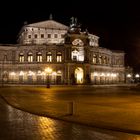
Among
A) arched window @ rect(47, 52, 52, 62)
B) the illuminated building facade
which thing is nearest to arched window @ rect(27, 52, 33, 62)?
the illuminated building facade

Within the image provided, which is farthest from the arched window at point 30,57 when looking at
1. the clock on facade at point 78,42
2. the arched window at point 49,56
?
the clock on facade at point 78,42

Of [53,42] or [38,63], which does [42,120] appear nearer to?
[38,63]

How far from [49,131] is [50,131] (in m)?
Result: 0.05

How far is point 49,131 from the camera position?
49.0 ft

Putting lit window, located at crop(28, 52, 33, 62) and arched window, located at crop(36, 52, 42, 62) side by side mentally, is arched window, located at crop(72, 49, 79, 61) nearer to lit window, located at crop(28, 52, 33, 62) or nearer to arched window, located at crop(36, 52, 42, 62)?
arched window, located at crop(36, 52, 42, 62)

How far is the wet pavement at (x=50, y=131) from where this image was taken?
44.6ft

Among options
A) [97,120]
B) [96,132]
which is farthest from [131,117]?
[96,132]

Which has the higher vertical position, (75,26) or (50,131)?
(75,26)

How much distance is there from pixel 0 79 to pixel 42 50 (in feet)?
54.9

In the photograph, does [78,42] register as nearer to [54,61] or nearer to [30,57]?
[54,61]

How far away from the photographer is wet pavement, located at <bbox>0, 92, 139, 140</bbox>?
13.6 metres

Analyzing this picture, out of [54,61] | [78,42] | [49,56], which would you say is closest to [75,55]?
[78,42]

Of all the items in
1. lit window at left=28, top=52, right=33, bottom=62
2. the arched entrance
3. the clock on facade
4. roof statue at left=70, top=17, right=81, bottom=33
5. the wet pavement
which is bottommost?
the wet pavement

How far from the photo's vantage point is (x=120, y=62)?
124250mm
